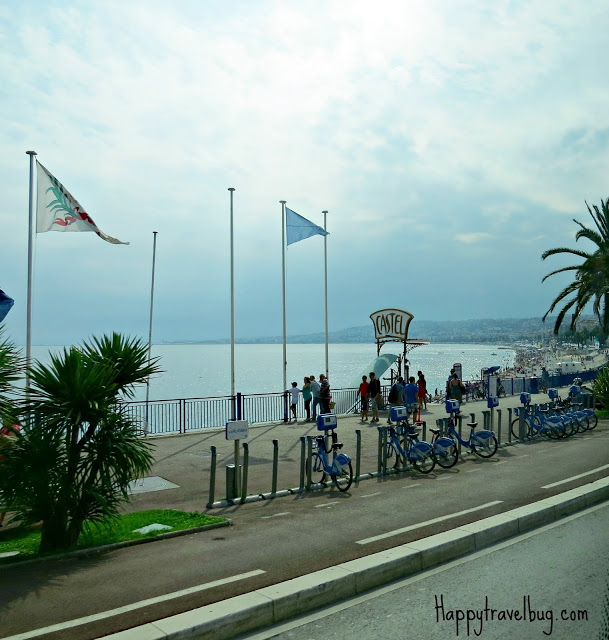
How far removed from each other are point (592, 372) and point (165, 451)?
35240 millimetres

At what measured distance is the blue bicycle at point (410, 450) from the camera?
40.2 ft

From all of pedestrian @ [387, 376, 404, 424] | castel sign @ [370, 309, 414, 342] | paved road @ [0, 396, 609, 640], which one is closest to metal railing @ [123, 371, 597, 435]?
pedestrian @ [387, 376, 404, 424]

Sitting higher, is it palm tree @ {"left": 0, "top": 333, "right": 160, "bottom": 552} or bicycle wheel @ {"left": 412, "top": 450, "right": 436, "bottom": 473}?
palm tree @ {"left": 0, "top": 333, "right": 160, "bottom": 552}

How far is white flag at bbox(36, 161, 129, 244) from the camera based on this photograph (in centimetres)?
1524

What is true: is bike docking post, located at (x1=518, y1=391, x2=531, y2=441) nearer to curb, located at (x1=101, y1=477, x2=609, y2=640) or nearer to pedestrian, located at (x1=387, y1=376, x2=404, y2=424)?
pedestrian, located at (x1=387, y1=376, x2=404, y2=424)

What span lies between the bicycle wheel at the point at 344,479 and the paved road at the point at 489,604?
3815mm

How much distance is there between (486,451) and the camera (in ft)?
46.3

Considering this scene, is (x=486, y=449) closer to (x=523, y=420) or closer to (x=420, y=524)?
(x=523, y=420)

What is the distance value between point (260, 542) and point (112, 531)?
6.68 ft

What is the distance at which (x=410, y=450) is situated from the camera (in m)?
12.4

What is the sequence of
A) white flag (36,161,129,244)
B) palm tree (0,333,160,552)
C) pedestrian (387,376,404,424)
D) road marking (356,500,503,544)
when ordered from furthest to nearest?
pedestrian (387,376,404,424) < white flag (36,161,129,244) < road marking (356,500,503,544) < palm tree (0,333,160,552)

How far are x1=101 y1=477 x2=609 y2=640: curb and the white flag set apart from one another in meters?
12.1

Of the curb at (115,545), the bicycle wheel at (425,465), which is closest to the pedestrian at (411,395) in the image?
the bicycle wheel at (425,465)

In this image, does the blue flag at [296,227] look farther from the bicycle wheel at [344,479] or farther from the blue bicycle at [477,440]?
the bicycle wheel at [344,479]
